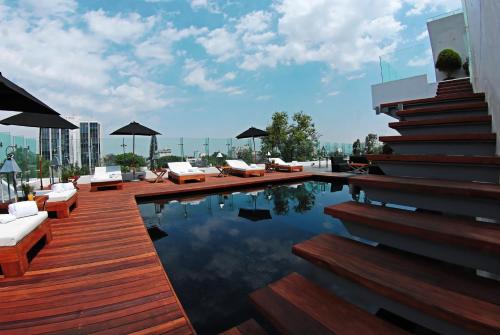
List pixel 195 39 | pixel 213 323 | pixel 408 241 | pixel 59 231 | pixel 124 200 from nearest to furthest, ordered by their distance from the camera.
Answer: pixel 408 241, pixel 213 323, pixel 59 231, pixel 124 200, pixel 195 39

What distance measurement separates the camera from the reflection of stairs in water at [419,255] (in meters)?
1.20

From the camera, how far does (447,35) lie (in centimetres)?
1168

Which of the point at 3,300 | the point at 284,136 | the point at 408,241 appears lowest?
the point at 3,300

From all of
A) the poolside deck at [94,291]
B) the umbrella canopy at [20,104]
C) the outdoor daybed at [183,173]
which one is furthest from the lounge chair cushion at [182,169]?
the poolside deck at [94,291]

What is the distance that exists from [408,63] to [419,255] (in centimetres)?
1255

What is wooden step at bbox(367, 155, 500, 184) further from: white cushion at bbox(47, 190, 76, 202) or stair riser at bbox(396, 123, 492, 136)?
white cushion at bbox(47, 190, 76, 202)

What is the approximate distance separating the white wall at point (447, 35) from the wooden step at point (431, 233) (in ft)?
41.2

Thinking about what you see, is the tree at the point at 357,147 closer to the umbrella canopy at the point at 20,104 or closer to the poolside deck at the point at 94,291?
the poolside deck at the point at 94,291

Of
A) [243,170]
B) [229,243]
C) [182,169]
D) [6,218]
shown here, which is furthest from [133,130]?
[229,243]

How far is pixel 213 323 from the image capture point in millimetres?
2086

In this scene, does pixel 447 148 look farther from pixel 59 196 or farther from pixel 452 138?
pixel 59 196

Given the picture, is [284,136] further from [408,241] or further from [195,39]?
[408,241]

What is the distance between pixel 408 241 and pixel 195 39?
12196 mm

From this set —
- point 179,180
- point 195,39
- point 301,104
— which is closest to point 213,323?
point 179,180
